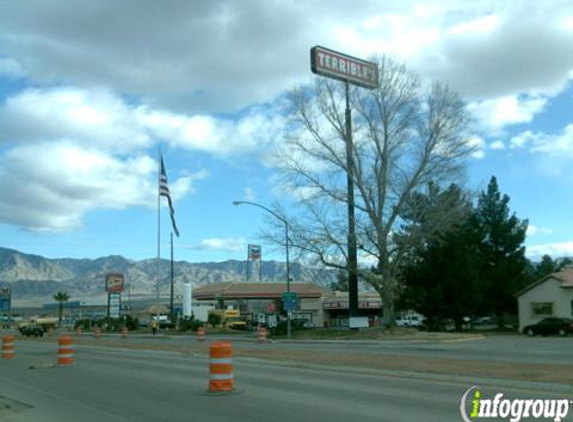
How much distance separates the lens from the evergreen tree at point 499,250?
6138cm

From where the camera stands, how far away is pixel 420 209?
43.7 meters

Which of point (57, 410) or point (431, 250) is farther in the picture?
point (431, 250)

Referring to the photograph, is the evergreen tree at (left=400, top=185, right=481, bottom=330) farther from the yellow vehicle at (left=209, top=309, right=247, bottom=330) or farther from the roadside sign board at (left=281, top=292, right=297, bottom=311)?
the yellow vehicle at (left=209, top=309, right=247, bottom=330)

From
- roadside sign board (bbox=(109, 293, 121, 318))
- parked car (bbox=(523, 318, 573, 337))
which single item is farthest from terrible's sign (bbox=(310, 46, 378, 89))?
roadside sign board (bbox=(109, 293, 121, 318))

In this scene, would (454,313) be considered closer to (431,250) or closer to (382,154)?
(431,250)

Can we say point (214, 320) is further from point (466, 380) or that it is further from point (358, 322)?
point (466, 380)

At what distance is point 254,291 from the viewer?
100 meters

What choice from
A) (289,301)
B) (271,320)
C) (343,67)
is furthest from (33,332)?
(343,67)

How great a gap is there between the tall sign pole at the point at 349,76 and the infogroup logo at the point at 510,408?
102ft

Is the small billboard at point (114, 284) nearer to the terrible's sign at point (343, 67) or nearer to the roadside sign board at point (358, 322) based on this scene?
the roadside sign board at point (358, 322)

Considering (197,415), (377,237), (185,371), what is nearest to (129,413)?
(197,415)

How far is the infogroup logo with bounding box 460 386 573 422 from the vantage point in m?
10.6

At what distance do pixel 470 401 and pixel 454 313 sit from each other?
47266mm

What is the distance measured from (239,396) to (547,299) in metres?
46.1
